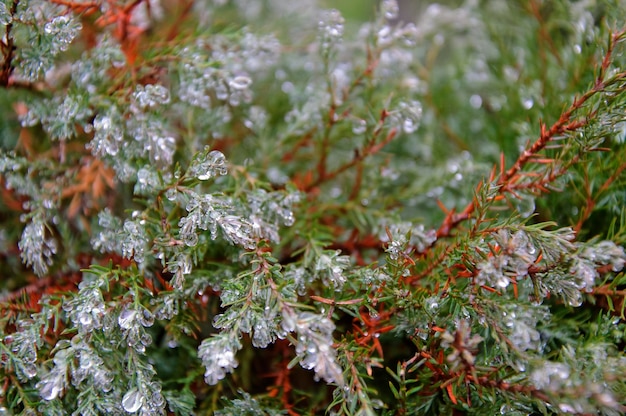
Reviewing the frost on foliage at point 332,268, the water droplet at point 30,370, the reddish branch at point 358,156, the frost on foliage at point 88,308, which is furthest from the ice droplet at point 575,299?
the water droplet at point 30,370

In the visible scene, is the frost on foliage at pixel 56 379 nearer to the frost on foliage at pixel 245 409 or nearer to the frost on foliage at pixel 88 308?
the frost on foliage at pixel 88 308

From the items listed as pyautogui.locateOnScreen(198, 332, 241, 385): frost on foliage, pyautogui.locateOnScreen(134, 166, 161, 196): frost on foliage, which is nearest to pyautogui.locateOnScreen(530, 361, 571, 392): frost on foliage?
pyautogui.locateOnScreen(198, 332, 241, 385): frost on foliage

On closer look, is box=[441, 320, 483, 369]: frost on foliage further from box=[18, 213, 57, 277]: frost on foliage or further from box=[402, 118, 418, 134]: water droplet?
box=[18, 213, 57, 277]: frost on foliage

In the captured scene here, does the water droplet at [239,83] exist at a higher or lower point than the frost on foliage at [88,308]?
higher

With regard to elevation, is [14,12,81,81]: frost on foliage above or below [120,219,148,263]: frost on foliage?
above

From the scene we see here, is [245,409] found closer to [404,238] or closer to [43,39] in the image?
[404,238]

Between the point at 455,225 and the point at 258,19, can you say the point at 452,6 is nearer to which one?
the point at 258,19

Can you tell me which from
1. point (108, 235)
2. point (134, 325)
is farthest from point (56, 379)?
point (108, 235)
